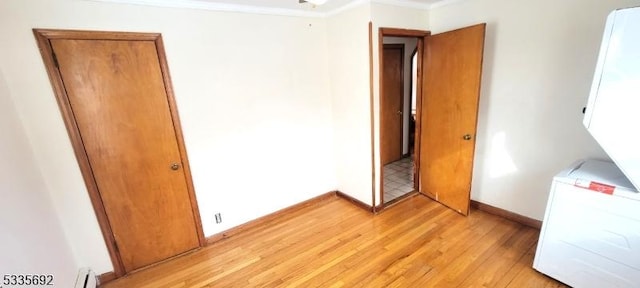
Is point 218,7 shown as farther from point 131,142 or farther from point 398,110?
point 398,110

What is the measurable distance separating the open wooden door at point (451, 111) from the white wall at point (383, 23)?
0.23 m

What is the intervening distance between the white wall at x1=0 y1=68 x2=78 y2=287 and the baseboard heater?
0.18ft

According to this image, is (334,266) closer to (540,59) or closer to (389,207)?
(389,207)

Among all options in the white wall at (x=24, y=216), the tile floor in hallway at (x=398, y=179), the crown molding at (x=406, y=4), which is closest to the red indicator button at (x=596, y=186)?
the tile floor in hallway at (x=398, y=179)

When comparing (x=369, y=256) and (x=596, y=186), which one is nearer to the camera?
(x=596, y=186)

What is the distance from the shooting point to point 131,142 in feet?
6.51

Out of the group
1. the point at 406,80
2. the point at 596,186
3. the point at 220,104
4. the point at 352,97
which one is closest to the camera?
the point at 596,186

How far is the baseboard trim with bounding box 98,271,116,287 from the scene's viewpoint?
2.03 metres

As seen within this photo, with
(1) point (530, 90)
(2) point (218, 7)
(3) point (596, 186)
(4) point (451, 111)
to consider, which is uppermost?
(2) point (218, 7)

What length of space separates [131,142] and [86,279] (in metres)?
1.06

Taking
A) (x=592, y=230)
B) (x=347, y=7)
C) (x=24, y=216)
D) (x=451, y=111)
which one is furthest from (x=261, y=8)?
(x=592, y=230)

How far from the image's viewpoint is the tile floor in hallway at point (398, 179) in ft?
10.6

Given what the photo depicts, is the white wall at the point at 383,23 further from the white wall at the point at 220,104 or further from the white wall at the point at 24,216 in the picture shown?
the white wall at the point at 24,216

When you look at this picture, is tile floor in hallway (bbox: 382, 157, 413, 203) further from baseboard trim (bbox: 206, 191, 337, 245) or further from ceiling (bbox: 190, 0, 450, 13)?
ceiling (bbox: 190, 0, 450, 13)
